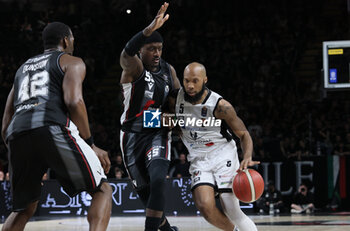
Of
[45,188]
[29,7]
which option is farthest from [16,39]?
[45,188]

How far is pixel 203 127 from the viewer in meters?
5.75

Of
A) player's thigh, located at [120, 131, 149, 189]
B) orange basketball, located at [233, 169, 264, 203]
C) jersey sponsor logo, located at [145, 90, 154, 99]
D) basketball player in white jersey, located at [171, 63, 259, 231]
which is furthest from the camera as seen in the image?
jersey sponsor logo, located at [145, 90, 154, 99]

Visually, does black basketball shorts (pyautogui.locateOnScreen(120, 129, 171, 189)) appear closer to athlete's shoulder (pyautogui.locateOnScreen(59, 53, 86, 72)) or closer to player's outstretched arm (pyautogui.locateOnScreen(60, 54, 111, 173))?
player's outstretched arm (pyautogui.locateOnScreen(60, 54, 111, 173))

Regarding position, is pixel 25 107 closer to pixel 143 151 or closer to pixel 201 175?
pixel 143 151

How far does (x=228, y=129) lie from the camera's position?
5.83m

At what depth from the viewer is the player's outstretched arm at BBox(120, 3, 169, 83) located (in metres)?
5.55

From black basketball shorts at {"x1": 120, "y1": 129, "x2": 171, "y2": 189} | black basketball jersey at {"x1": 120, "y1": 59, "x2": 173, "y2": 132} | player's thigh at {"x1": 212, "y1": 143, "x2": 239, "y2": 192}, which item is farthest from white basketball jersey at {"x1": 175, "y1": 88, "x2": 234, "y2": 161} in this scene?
black basketball jersey at {"x1": 120, "y1": 59, "x2": 173, "y2": 132}

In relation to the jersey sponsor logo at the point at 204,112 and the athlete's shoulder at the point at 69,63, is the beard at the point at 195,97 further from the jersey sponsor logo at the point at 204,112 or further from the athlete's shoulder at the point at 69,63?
the athlete's shoulder at the point at 69,63

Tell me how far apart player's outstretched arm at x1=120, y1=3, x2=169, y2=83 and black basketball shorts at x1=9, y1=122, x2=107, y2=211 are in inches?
61.4

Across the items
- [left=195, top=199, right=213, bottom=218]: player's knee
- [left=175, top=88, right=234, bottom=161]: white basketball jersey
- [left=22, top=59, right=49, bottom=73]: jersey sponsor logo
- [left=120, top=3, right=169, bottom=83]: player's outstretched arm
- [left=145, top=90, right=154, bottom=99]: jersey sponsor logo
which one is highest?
[left=120, top=3, right=169, bottom=83]: player's outstretched arm

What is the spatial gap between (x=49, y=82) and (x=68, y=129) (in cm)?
38

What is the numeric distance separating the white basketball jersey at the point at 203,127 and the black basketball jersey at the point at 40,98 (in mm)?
1643

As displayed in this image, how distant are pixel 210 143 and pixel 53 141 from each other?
189 cm

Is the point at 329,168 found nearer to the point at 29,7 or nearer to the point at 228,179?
the point at 228,179
